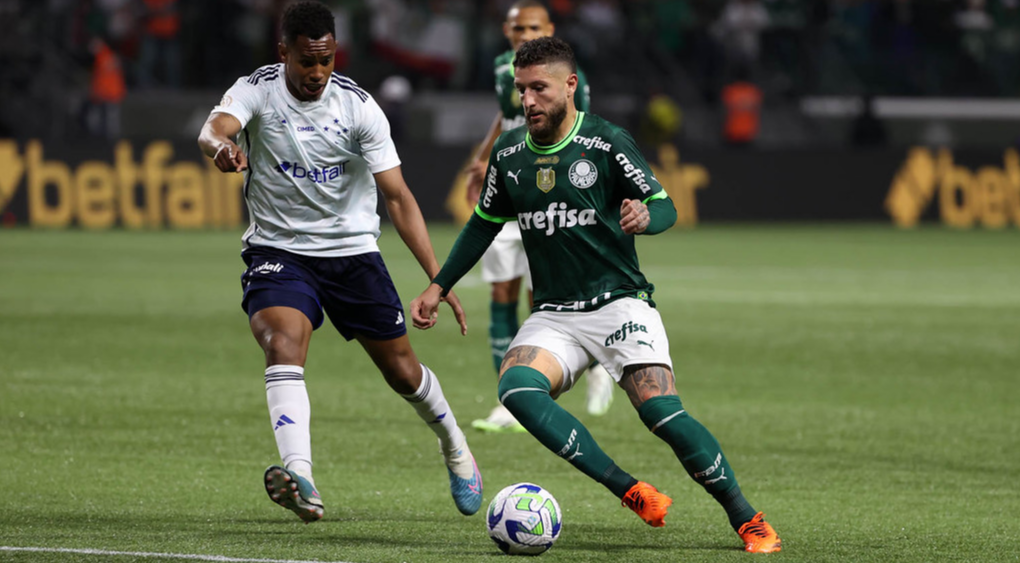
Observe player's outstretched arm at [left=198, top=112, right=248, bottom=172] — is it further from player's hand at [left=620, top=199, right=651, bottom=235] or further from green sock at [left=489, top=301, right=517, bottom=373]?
green sock at [left=489, top=301, right=517, bottom=373]

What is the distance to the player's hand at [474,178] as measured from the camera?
9.14 m

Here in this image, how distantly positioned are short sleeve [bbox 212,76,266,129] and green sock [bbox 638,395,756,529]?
1978 mm

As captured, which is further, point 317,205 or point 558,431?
point 317,205

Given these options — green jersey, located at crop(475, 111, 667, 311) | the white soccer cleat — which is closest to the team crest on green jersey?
green jersey, located at crop(475, 111, 667, 311)

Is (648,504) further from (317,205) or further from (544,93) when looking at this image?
(317,205)

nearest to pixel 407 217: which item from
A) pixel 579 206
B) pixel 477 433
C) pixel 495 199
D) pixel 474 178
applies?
pixel 495 199

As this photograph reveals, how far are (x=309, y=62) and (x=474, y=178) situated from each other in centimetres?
322

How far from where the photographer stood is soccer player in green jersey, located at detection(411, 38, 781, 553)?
5641mm

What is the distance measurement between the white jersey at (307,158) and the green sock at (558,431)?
3.65ft

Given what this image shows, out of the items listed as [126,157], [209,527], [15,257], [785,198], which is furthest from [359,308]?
[785,198]

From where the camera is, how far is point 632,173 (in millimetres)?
5773

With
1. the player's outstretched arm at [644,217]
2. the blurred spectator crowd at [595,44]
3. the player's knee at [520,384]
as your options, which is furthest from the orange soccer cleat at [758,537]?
the blurred spectator crowd at [595,44]

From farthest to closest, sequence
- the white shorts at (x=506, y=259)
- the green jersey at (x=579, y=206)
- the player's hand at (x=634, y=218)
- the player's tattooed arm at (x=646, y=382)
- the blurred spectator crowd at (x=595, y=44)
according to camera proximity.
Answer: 1. the blurred spectator crowd at (x=595, y=44)
2. the white shorts at (x=506, y=259)
3. the green jersey at (x=579, y=206)
4. the player's tattooed arm at (x=646, y=382)
5. the player's hand at (x=634, y=218)

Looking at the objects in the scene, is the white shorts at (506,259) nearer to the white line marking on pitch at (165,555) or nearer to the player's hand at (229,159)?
the player's hand at (229,159)
